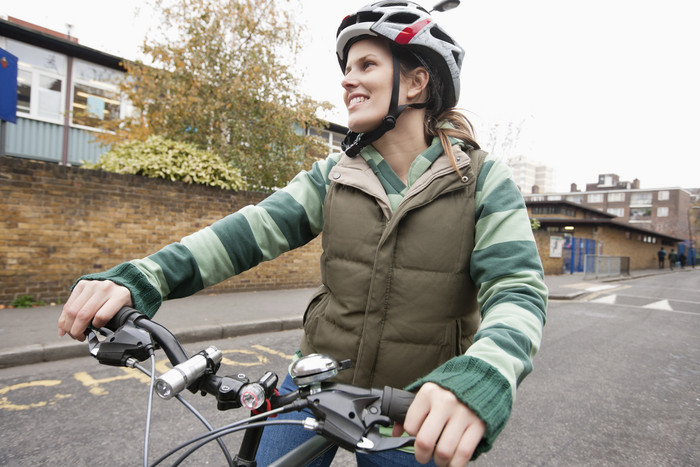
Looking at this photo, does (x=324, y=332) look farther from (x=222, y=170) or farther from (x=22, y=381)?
(x=222, y=170)

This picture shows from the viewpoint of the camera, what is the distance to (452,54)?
63.4 inches

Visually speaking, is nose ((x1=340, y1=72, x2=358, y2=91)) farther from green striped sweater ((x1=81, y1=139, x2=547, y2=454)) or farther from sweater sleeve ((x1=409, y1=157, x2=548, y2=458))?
sweater sleeve ((x1=409, y1=157, x2=548, y2=458))

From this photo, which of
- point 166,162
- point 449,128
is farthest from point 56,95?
point 449,128

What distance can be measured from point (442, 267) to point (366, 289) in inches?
9.7

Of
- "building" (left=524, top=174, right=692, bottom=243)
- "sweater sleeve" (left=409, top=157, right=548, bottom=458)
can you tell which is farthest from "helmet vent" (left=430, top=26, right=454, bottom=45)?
"building" (left=524, top=174, right=692, bottom=243)

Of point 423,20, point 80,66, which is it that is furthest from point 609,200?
point 423,20

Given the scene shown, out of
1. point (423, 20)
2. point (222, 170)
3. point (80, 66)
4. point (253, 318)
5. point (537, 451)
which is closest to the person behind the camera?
point (423, 20)

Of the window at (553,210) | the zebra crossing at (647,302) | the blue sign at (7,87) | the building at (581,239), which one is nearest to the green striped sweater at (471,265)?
the blue sign at (7,87)

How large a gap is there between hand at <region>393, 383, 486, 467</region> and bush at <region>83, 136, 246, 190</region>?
831cm

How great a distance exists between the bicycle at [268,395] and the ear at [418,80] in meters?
1.05

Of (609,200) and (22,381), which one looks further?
(609,200)

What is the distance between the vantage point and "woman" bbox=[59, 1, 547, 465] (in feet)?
3.58

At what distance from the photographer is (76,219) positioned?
7.07 meters

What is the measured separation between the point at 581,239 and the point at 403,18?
30.1 m
